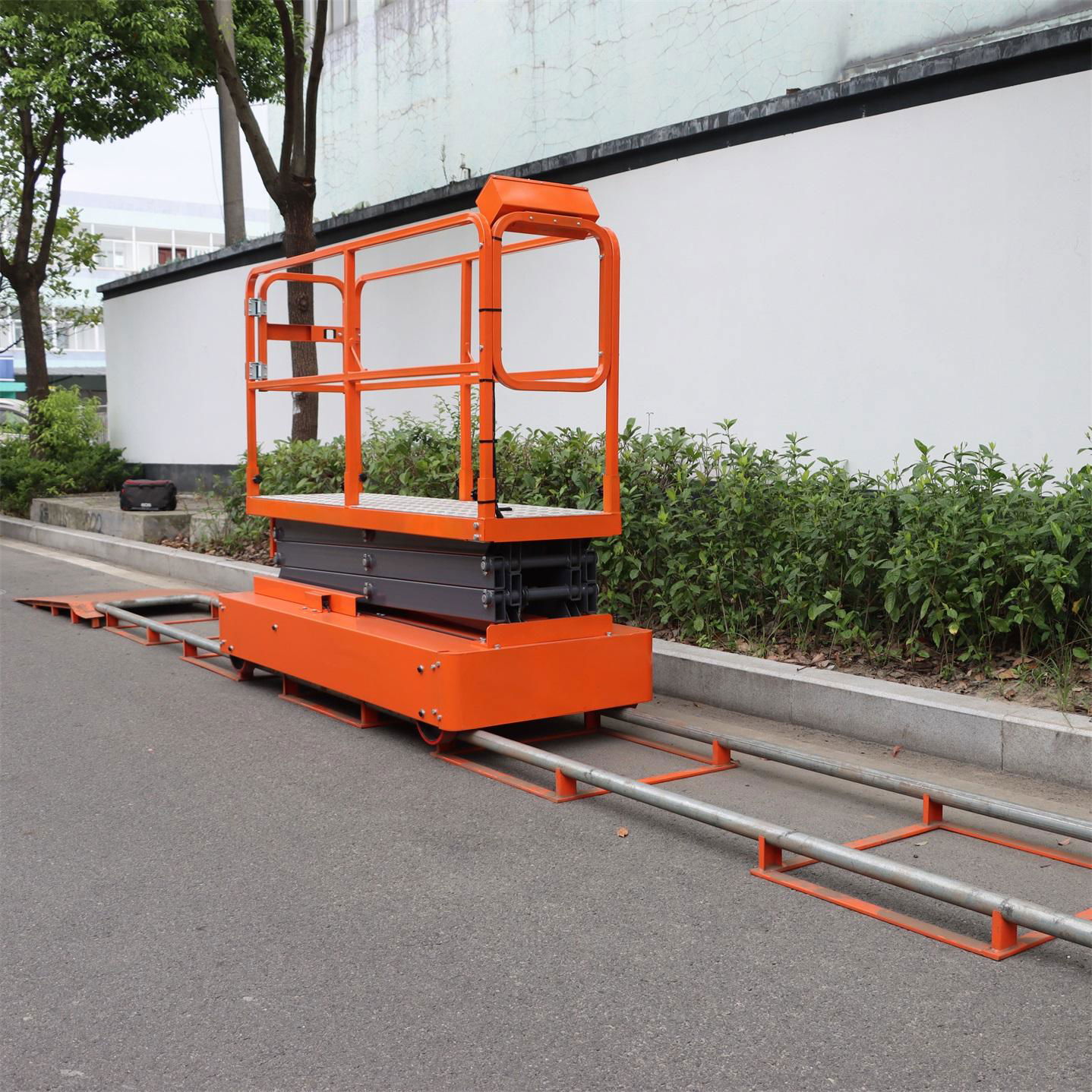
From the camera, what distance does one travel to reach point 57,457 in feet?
64.5

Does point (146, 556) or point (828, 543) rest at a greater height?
point (828, 543)

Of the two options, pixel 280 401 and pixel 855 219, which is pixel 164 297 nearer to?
pixel 280 401

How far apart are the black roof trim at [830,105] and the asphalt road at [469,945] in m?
4.35

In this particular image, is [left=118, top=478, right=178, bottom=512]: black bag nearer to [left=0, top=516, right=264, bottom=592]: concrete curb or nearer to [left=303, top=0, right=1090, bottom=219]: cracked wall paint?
[left=0, top=516, right=264, bottom=592]: concrete curb

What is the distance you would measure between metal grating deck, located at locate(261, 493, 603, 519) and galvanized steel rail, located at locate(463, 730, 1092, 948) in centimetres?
144

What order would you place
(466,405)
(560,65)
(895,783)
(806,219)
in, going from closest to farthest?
(895,783), (466,405), (806,219), (560,65)

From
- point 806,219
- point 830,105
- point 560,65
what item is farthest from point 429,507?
point 560,65

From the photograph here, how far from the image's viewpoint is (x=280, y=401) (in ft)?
51.8

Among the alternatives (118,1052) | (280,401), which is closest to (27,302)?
(280,401)

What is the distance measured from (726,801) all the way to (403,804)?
1.36 metres

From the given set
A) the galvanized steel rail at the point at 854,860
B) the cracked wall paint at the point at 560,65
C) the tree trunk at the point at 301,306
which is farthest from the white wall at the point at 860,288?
the galvanized steel rail at the point at 854,860

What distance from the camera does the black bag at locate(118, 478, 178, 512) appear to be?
14.9 meters

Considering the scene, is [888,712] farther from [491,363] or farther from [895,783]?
[491,363]

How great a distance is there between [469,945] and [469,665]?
206 centimetres
